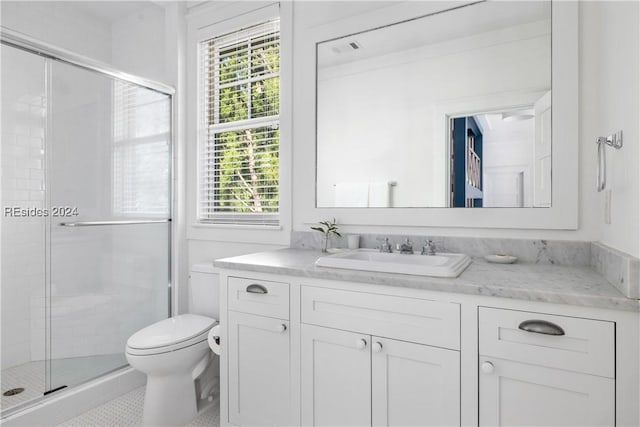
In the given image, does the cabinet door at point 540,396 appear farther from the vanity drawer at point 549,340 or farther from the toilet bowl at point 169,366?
the toilet bowl at point 169,366

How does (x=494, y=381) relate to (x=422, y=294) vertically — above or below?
below

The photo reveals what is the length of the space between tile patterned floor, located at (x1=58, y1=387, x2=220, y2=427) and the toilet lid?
460mm

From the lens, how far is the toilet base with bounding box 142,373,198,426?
186cm

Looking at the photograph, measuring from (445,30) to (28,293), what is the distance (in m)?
2.62

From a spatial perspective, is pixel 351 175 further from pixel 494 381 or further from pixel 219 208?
pixel 494 381

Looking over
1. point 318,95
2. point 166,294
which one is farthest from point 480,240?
point 166,294

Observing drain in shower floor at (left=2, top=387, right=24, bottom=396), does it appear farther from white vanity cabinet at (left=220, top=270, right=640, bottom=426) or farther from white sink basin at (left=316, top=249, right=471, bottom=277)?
white sink basin at (left=316, top=249, right=471, bottom=277)

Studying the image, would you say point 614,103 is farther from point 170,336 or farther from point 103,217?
point 103,217

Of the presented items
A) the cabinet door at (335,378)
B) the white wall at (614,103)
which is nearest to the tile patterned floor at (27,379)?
the cabinet door at (335,378)

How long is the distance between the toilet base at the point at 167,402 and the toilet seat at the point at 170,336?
0.19m

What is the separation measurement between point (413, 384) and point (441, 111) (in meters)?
1.27

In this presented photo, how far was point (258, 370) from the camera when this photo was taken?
1649 mm

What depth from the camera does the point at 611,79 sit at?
52.0 inches

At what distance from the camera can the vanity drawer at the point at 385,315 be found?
4.14 ft
